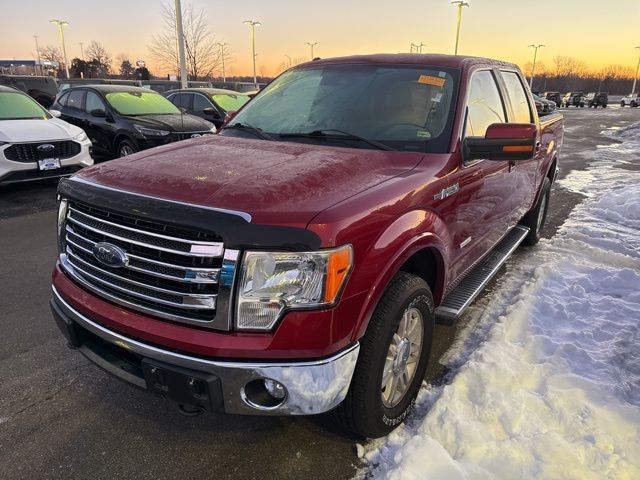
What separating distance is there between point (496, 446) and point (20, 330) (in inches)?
131

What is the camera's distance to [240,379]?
1978mm

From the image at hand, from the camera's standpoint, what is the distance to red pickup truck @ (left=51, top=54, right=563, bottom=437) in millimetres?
1962

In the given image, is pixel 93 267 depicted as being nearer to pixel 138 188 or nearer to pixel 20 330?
pixel 138 188

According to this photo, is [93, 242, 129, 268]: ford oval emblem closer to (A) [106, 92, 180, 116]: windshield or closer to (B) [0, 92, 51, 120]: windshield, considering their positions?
(B) [0, 92, 51, 120]: windshield

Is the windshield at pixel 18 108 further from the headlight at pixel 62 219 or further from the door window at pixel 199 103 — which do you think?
the headlight at pixel 62 219

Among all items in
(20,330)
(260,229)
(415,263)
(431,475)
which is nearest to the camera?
(260,229)

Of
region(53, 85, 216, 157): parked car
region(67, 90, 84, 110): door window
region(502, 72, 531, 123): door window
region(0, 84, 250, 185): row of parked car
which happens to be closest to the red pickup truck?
region(502, 72, 531, 123): door window

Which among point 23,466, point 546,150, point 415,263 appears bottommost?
point 23,466

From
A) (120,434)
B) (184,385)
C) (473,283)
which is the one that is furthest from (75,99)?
(184,385)

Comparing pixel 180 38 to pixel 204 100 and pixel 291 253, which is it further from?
pixel 291 253

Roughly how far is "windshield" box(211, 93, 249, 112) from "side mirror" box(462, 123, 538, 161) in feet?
32.4

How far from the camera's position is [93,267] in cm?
240

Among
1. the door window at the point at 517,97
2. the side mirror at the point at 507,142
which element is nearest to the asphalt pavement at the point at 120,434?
the side mirror at the point at 507,142

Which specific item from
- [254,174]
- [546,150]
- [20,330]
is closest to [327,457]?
[254,174]
